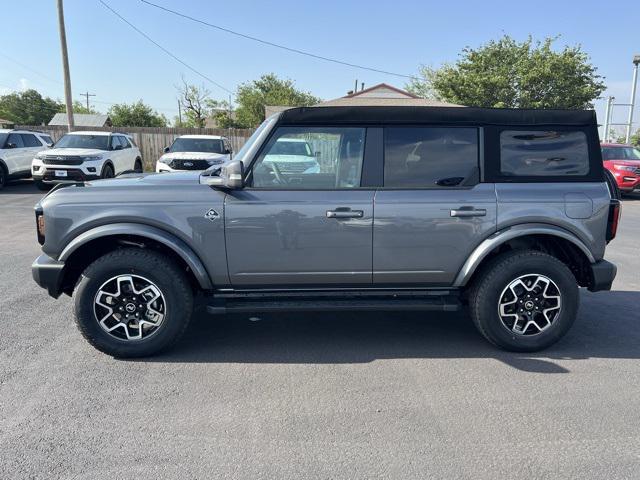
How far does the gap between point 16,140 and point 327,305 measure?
604 inches

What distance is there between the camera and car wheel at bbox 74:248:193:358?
12.2ft

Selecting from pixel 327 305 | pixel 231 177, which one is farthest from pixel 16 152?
pixel 327 305

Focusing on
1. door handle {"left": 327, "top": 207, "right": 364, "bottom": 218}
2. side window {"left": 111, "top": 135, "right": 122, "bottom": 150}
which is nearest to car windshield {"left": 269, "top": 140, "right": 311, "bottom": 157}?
door handle {"left": 327, "top": 207, "right": 364, "bottom": 218}

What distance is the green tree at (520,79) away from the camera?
28516mm

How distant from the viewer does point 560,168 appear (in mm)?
4000

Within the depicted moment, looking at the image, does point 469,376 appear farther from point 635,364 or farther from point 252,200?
point 252,200

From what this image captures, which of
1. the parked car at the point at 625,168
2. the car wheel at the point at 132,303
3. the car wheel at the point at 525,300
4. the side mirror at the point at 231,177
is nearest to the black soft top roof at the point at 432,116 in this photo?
the side mirror at the point at 231,177

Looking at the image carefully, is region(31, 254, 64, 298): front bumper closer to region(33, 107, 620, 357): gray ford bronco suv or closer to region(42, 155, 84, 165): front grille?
region(33, 107, 620, 357): gray ford bronco suv

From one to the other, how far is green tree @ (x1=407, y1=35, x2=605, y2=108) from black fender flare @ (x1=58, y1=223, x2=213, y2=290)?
28.2 m

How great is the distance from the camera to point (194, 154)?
1351cm

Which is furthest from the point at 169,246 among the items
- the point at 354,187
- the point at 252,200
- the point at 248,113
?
the point at 248,113

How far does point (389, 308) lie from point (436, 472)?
4.93 ft

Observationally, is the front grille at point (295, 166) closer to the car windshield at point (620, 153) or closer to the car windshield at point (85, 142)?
the car windshield at point (85, 142)

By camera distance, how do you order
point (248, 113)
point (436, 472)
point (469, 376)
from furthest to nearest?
1. point (248, 113)
2. point (469, 376)
3. point (436, 472)
